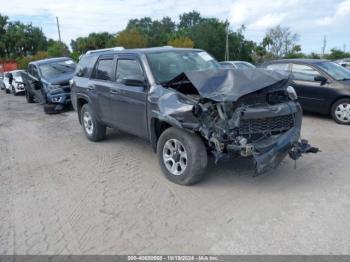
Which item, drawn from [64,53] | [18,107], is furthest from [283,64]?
[64,53]

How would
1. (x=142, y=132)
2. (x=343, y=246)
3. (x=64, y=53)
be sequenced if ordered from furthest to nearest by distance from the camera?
(x=64, y=53) → (x=142, y=132) → (x=343, y=246)

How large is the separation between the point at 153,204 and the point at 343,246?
2158 millimetres

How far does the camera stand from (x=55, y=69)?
1290 centimetres

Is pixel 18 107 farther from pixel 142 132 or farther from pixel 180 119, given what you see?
pixel 180 119

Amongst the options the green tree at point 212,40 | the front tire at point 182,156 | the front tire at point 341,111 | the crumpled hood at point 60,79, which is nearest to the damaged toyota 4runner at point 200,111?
the front tire at point 182,156

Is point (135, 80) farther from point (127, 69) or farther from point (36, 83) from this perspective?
point (36, 83)

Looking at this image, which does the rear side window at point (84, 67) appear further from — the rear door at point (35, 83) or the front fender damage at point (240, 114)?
the rear door at point (35, 83)

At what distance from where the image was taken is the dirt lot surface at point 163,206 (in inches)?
132

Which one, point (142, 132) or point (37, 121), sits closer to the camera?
point (142, 132)

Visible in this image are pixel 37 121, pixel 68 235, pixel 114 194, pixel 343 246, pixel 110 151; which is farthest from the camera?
pixel 37 121

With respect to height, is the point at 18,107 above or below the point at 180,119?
below

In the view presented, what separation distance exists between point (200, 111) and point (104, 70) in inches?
113

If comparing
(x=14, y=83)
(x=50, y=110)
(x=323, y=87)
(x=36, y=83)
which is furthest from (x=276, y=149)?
(x=14, y=83)

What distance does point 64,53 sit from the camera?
Answer: 137 ft
